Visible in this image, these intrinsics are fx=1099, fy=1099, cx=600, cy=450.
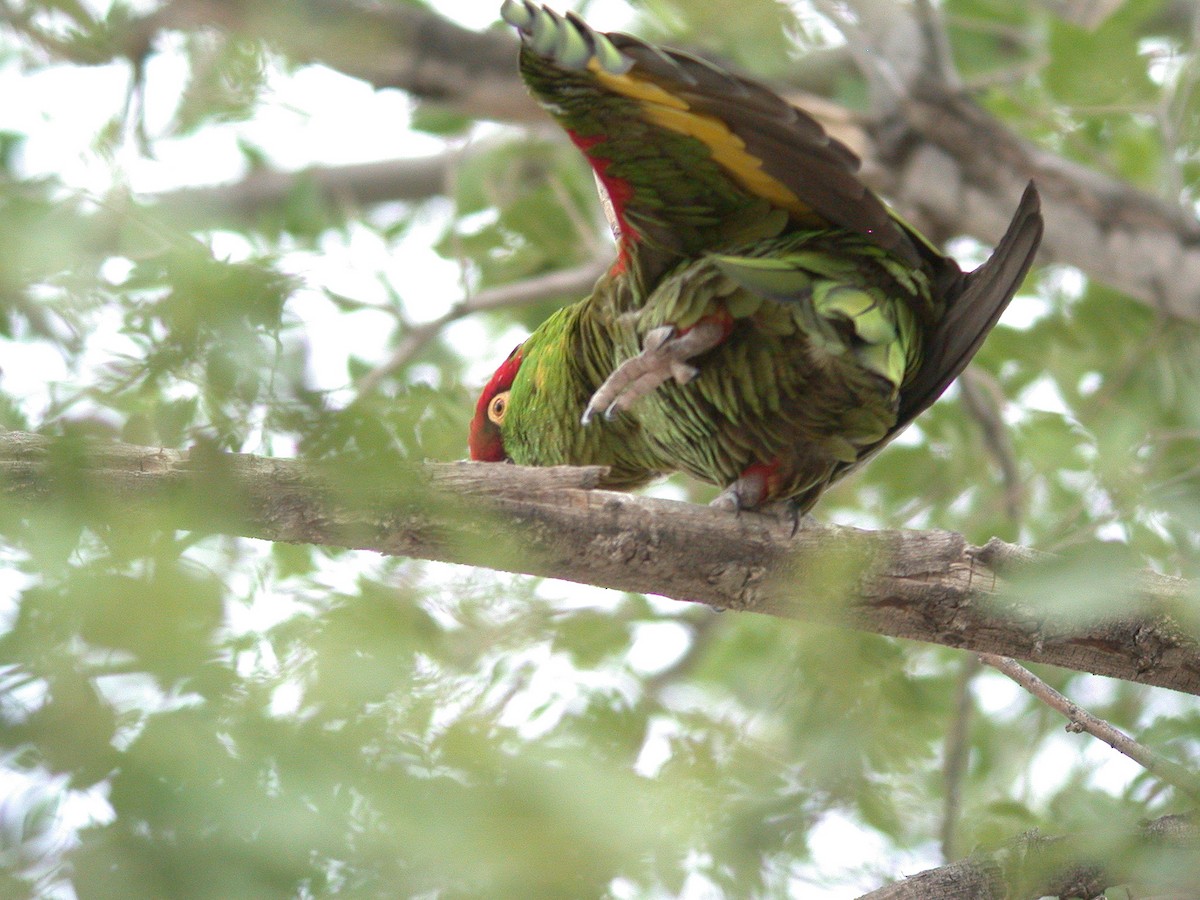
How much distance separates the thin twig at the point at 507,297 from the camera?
14.6 ft

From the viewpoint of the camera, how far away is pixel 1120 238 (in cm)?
440

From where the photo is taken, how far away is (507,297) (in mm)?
4816

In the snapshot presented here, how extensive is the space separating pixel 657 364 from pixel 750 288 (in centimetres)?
52

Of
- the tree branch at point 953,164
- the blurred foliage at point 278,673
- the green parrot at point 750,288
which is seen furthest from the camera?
the tree branch at point 953,164

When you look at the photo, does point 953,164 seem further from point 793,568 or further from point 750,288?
point 793,568

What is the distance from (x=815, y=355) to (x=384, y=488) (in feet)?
6.88

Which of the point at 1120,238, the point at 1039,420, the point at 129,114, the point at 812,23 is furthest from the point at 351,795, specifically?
the point at 1120,238

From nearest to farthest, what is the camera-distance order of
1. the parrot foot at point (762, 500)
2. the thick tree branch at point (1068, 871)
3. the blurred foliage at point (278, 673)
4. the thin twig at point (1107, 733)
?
the blurred foliage at point (278, 673) → the thick tree branch at point (1068, 871) → the thin twig at point (1107, 733) → the parrot foot at point (762, 500)

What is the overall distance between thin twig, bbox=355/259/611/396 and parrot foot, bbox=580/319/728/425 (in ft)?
4.71

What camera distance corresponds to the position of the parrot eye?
12.4 ft

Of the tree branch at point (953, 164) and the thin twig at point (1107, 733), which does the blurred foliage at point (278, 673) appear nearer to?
the thin twig at point (1107, 733)

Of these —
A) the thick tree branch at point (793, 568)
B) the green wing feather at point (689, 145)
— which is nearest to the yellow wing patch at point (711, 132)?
the green wing feather at point (689, 145)

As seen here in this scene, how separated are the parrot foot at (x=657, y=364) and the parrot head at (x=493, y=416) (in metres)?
0.79

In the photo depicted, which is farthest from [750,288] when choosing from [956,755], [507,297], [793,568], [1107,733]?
[507,297]
